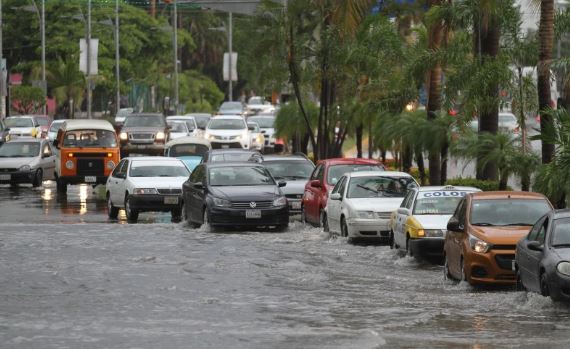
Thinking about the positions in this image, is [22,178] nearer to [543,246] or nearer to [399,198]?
[399,198]

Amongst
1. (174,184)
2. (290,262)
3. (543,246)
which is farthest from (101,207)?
(543,246)

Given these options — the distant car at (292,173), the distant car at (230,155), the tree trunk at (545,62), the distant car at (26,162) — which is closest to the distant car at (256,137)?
the distant car at (26,162)

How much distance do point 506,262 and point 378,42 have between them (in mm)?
24804

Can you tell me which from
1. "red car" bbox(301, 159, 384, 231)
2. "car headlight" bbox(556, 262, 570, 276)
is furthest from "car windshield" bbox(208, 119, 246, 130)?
"car headlight" bbox(556, 262, 570, 276)

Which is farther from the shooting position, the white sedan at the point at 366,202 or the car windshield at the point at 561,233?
the white sedan at the point at 366,202

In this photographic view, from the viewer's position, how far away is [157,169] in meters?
36.8

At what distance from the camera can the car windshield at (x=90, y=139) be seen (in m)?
46.2

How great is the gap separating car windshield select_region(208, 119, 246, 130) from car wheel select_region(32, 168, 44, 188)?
1478 centimetres

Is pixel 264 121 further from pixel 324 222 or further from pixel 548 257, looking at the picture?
pixel 548 257

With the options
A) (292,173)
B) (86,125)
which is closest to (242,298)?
(292,173)

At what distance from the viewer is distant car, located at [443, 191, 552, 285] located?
19.8 meters

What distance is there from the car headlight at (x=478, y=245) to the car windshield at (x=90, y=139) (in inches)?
1086

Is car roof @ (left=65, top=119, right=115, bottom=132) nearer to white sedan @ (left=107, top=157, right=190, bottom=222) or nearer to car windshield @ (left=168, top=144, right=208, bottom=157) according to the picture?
car windshield @ (left=168, top=144, right=208, bottom=157)

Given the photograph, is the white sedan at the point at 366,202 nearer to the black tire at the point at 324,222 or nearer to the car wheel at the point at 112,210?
the black tire at the point at 324,222
